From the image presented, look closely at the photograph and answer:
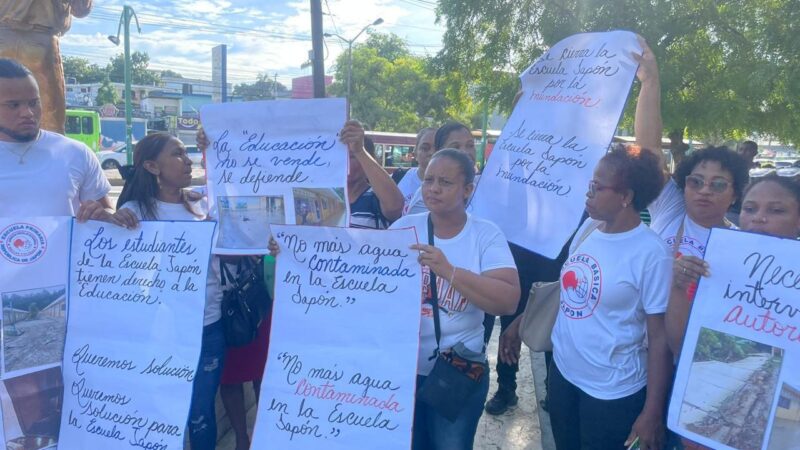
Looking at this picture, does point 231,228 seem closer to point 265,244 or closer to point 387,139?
point 265,244

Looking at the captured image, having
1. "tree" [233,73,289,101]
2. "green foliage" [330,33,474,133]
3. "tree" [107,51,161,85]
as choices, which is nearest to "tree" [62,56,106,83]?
"tree" [107,51,161,85]

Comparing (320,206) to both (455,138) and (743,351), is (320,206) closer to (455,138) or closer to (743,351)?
(455,138)

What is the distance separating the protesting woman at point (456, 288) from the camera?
82.7 inches

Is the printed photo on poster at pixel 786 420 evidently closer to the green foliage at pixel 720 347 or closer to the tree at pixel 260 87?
the green foliage at pixel 720 347

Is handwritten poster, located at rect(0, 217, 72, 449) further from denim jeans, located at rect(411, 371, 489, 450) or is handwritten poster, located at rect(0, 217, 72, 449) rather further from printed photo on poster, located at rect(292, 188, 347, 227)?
denim jeans, located at rect(411, 371, 489, 450)

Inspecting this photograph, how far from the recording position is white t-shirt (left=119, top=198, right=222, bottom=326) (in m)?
2.51

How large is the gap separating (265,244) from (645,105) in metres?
1.74

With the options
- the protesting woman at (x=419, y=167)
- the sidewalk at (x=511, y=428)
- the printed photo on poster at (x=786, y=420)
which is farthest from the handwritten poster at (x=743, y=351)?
the protesting woman at (x=419, y=167)

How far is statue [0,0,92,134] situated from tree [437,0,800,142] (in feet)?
24.3

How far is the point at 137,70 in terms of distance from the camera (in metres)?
85.9

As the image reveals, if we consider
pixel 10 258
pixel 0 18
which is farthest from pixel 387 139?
pixel 10 258

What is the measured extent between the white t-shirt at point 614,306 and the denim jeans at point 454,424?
14.5 inches

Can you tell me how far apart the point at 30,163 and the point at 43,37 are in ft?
5.56

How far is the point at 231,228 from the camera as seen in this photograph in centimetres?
252
